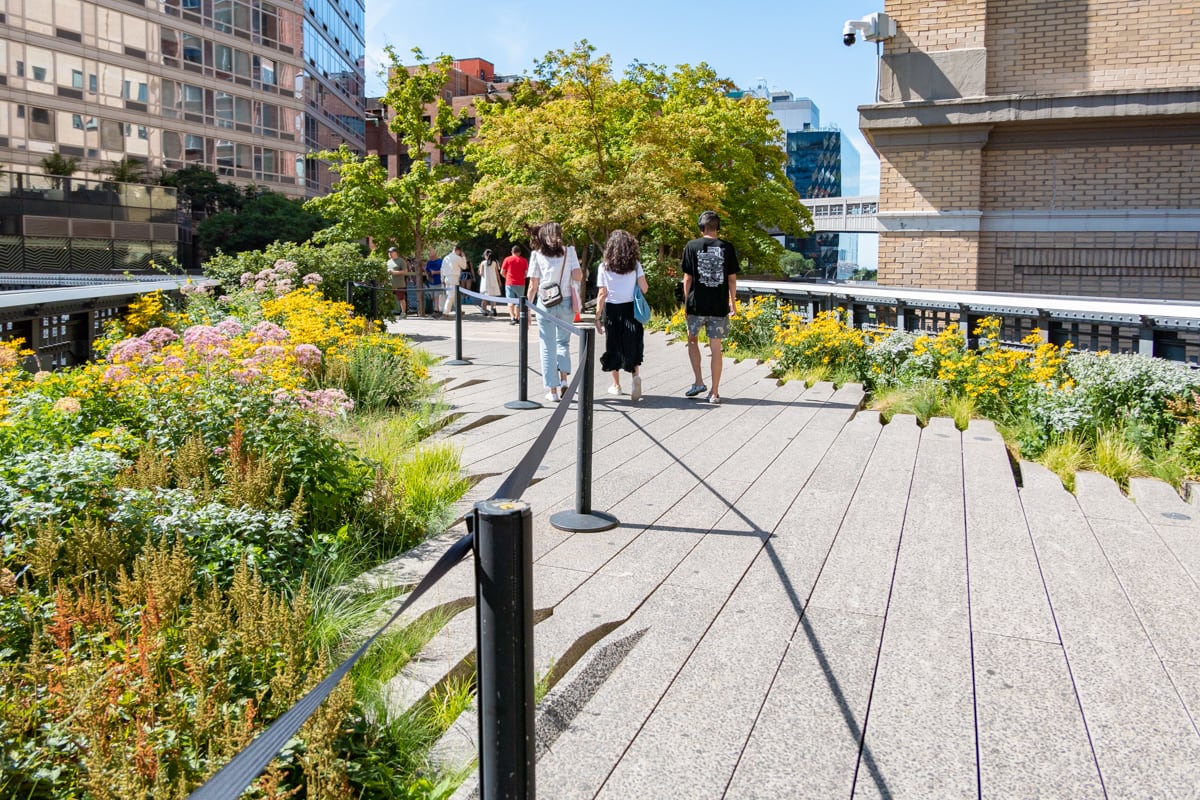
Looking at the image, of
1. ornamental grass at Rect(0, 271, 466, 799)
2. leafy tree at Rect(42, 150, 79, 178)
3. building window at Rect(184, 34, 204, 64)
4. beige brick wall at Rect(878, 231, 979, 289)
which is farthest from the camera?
building window at Rect(184, 34, 204, 64)

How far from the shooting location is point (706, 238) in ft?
33.4

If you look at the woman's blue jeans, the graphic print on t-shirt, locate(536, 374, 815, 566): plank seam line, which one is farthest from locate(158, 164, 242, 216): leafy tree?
locate(536, 374, 815, 566): plank seam line

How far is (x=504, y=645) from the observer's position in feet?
6.99

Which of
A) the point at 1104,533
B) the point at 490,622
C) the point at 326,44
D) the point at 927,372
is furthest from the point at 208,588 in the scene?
the point at 326,44

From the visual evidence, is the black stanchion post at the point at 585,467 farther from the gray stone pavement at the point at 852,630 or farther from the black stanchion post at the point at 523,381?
the black stanchion post at the point at 523,381

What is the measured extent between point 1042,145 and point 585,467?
12.4 meters

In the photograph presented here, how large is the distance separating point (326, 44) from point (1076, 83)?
213ft

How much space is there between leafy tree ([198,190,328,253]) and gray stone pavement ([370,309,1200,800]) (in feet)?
145

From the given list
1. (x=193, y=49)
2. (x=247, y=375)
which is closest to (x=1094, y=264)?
(x=247, y=375)

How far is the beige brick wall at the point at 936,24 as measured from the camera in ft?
48.0

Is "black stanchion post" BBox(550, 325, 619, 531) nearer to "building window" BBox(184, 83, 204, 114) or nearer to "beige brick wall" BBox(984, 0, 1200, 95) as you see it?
"beige brick wall" BBox(984, 0, 1200, 95)

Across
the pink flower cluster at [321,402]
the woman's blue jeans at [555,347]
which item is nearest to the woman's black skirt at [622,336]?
the woman's blue jeans at [555,347]

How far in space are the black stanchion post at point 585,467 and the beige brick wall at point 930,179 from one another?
11315 millimetres

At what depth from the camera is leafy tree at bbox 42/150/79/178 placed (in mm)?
44656
